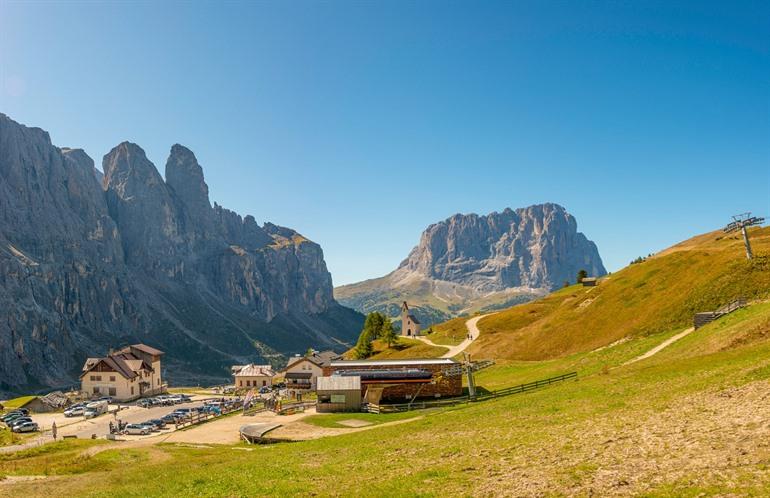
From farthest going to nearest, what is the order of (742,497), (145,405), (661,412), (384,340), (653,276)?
1. (384,340)
2. (145,405)
3. (653,276)
4. (661,412)
5. (742,497)

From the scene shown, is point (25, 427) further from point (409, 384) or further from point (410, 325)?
point (410, 325)

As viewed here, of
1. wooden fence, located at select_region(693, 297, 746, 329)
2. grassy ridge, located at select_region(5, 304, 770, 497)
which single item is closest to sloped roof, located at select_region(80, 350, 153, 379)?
grassy ridge, located at select_region(5, 304, 770, 497)

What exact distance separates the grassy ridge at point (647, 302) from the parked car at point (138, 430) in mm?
53942

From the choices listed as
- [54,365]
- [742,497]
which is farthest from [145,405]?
[54,365]

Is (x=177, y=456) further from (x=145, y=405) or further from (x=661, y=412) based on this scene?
(x=145, y=405)

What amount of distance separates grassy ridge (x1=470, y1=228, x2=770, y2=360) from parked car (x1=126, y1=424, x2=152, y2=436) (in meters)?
53.9

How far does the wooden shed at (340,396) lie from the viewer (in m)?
60.8

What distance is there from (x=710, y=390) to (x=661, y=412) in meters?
3.78

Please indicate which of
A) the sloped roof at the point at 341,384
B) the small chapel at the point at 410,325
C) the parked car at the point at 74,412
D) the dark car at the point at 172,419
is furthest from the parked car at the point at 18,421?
the small chapel at the point at 410,325

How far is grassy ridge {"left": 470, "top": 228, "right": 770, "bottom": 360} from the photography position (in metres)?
60.6

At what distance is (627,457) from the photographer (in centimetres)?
2008

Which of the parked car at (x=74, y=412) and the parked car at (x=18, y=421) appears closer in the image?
the parked car at (x=18, y=421)

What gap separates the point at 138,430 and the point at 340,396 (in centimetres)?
2576

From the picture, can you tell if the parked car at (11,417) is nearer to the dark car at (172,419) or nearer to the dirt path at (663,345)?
the dark car at (172,419)
